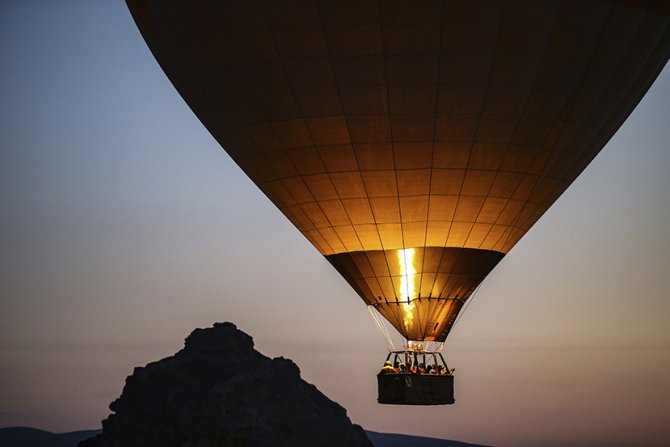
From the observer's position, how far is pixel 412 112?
2667cm

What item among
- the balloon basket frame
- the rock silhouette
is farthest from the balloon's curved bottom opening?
the rock silhouette

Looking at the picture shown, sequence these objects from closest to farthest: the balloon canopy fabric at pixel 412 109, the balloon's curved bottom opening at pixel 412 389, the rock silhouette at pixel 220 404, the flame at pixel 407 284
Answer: the balloon canopy fabric at pixel 412 109
the balloon's curved bottom opening at pixel 412 389
the flame at pixel 407 284
the rock silhouette at pixel 220 404

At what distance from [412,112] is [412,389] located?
6.39 metres

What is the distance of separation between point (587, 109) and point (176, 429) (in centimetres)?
8759

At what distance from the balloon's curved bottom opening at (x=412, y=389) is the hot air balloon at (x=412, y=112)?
4cm

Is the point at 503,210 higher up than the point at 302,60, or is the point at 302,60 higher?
the point at 302,60

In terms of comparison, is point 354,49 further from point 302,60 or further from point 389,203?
point 389,203

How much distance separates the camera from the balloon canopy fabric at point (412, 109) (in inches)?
1013

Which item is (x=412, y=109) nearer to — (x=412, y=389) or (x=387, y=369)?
(x=387, y=369)

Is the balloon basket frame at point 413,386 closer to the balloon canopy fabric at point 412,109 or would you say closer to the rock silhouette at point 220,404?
the balloon canopy fabric at point 412,109

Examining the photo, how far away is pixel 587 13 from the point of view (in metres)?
25.8

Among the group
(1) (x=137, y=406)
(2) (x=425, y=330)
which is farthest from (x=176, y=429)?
(2) (x=425, y=330)

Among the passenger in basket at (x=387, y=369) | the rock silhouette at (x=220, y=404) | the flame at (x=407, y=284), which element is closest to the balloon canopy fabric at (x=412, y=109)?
the flame at (x=407, y=284)

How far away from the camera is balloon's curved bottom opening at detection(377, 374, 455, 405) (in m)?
28.2
